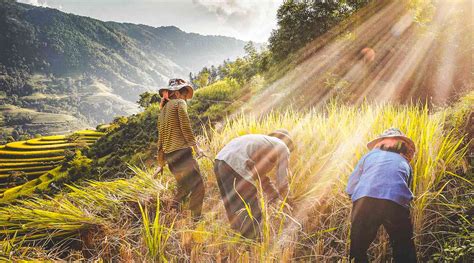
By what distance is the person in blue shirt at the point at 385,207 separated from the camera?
191 cm

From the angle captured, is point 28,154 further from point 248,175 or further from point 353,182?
point 353,182

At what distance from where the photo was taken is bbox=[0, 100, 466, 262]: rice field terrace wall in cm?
224

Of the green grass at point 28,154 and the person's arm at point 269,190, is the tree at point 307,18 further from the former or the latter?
the green grass at point 28,154

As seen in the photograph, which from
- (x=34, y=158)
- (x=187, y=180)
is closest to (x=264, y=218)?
(x=187, y=180)

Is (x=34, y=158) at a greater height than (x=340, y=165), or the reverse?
(x=340, y=165)

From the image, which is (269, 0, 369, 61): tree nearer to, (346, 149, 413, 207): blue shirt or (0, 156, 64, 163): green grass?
(346, 149, 413, 207): blue shirt

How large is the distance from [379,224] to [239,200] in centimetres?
107

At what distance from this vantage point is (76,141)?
5119 centimetres

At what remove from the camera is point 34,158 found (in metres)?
47.6

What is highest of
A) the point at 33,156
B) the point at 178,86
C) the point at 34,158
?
the point at 178,86

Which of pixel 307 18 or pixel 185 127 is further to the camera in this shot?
pixel 307 18

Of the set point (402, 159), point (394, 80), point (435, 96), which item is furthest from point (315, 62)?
point (402, 159)

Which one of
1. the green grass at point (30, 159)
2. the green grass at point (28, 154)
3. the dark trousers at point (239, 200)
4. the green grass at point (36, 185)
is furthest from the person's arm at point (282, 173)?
the green grass at point (28, 154)

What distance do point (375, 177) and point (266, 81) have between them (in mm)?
13846
